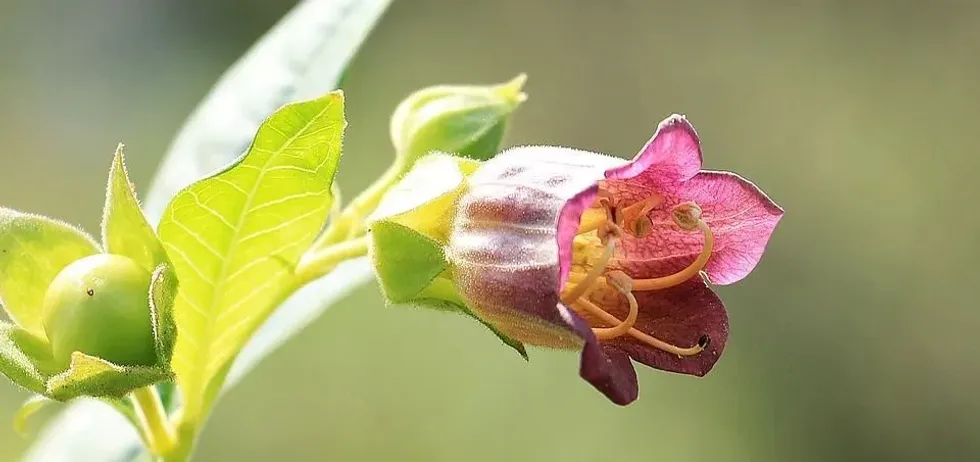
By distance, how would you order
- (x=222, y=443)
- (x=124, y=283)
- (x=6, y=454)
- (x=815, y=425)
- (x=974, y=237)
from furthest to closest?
(x=974, y=237), (x=815, y=425), (x=222, y=443), (x=6, y=454), (x=124, y=283)

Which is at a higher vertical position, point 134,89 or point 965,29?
point 965,29

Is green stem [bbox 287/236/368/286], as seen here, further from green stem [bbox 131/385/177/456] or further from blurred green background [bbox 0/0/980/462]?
blurred green background [bbox 0/0/980/462]

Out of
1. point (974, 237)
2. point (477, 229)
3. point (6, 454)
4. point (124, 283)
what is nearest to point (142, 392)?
point (124, 283)

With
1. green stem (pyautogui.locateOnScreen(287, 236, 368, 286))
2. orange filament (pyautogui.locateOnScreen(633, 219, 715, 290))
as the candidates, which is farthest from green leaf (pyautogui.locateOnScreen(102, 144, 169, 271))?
orange filament (pyautogui.locateOnScreen(633, 219, 715, 290))

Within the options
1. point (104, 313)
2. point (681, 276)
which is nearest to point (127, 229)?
point (104, 313)

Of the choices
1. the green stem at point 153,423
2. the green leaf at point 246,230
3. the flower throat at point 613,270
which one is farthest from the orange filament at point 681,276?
the green stem at point 153,423

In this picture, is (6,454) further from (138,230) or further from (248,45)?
(138,230)
